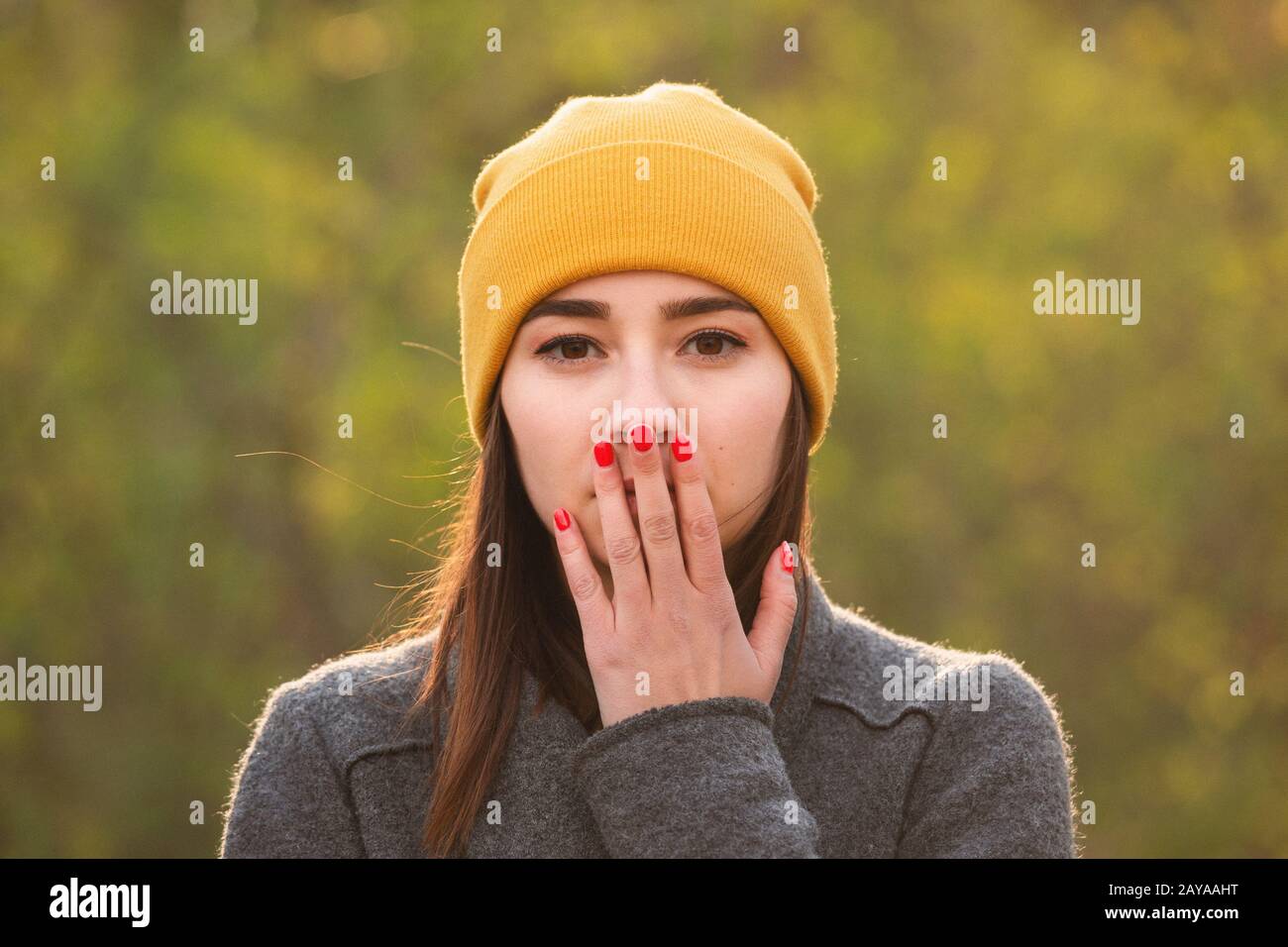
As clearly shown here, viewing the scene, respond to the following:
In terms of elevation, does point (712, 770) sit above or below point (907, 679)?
below

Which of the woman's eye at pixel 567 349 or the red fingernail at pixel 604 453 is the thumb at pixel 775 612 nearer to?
the red fingernail at pixel 604 453

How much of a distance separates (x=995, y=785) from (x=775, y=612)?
47cm

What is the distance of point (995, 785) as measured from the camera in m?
2.35

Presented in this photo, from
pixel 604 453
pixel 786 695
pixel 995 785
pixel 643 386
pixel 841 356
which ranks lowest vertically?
pixel 995 785

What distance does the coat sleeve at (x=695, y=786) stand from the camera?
2121mm

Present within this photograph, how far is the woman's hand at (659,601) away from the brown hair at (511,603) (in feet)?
0.67

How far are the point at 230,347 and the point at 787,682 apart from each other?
678cm

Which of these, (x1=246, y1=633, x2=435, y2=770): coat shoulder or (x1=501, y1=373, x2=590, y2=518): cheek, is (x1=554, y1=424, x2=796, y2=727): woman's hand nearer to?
(x1=501, y1=373, x2=590, y2=518): cheek

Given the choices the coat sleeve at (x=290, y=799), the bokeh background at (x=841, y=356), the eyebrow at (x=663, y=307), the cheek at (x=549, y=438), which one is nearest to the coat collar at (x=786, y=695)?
the coat sleeve at (x=290, y=799)

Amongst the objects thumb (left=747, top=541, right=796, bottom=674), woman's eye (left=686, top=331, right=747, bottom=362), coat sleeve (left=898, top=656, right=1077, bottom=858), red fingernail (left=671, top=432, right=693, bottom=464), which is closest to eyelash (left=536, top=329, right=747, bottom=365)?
woman's eye (left=686, top=331, right=747, bottom=362)

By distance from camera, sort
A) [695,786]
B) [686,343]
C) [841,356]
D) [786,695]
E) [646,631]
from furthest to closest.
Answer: [841,356]
[786,695]
[686,343]
[646,631]
[695,786]

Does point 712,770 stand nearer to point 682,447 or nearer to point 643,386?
point 682,447

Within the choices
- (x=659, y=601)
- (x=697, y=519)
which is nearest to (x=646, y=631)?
(x=659, y=601)

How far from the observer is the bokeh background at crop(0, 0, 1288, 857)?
839cm
